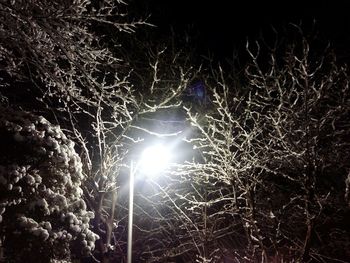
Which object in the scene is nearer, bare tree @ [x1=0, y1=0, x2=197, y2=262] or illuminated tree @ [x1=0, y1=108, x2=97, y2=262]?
bare tree @ [x1=0, y1=0, x2=197, y2=262]

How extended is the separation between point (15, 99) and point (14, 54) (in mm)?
3679

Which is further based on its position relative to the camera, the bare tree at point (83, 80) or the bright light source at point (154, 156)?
the bright light source at point (154, 156)

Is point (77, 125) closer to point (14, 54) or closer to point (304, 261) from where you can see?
point (14, 54)

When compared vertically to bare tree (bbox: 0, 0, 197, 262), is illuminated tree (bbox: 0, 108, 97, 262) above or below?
below

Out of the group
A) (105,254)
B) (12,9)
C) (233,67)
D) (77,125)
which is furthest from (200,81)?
(12,9)

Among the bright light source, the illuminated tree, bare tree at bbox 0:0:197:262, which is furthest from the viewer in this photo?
the bright light source

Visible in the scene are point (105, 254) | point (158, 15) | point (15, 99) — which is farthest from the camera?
point (158, 15)

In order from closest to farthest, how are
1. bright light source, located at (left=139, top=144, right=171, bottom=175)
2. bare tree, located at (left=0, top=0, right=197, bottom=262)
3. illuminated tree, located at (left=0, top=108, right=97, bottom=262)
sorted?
bare tree, located at (left=0, top=0, right=197, bottom=262) → illuminated tree, located at (left=0, top=108, right=97, bottom=262) → bright light source, located at (left=139, top=144, right=171, bottom=175)

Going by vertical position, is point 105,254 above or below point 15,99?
below

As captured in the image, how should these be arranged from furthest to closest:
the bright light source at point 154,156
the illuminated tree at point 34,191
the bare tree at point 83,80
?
the bright light source at point 154,156 < the illuminated tree at point 34,191 < the bare tree at point 83,80

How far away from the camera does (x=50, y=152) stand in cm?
797

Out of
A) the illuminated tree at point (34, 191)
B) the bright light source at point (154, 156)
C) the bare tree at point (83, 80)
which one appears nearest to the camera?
the bare tree at point (83, 80)

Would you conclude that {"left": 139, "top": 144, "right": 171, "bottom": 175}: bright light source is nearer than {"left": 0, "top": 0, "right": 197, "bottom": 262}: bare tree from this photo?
No

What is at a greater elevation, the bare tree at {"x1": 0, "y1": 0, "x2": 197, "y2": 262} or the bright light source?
the bare tree at {"x1": 0, "y1": 0, "x2": 197, "y2": 262}
